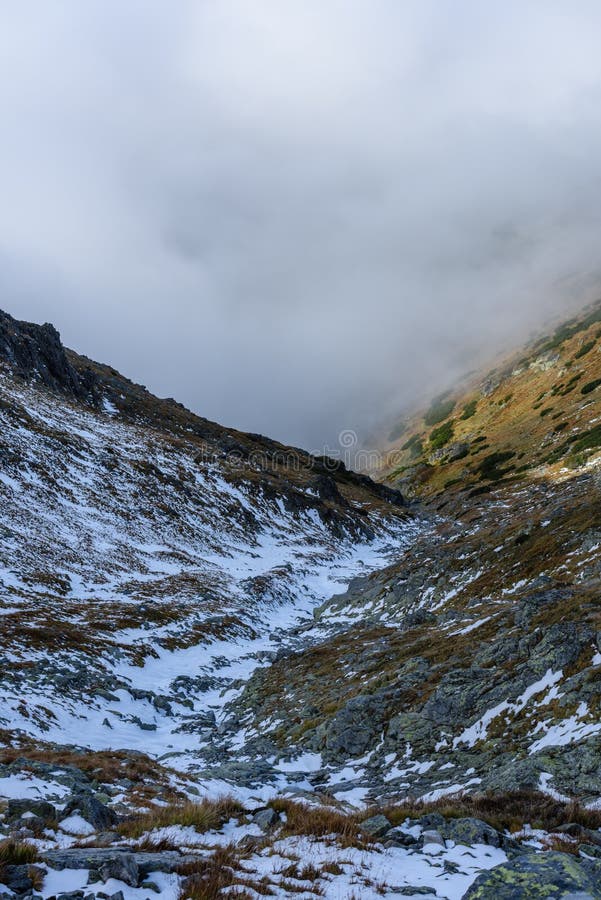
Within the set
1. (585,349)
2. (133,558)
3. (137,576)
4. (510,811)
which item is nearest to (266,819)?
(510,811)

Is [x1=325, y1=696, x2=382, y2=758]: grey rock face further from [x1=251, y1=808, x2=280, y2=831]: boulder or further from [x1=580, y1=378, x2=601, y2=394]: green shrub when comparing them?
[x1=580, y1=378, x2=601, y2=394]: green shrub

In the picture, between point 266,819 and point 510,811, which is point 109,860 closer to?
point 266,819

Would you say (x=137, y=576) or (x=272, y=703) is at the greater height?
(x=137, y=576)

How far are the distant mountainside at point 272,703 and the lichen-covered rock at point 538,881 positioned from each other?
1.3 inches

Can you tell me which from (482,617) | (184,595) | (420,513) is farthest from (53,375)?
(482,617)

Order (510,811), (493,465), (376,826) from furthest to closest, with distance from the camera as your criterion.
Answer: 1. (493,465)
2. (510,811)
3. (376,826)

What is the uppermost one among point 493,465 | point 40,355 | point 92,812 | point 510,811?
point 40,355

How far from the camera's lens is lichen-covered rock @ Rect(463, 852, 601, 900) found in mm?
5809

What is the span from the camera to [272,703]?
2250cm

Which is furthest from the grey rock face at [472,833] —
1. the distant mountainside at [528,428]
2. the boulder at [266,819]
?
the distant mountainside at [528,428]

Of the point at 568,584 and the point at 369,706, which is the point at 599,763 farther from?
the point at 568,584

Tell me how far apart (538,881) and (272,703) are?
18.0 m

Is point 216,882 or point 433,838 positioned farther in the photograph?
point 433,838

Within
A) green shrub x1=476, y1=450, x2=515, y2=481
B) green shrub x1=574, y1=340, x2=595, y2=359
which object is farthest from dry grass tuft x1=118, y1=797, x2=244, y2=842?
green shrub x1=574, y1=340, x2=595, y2=359
